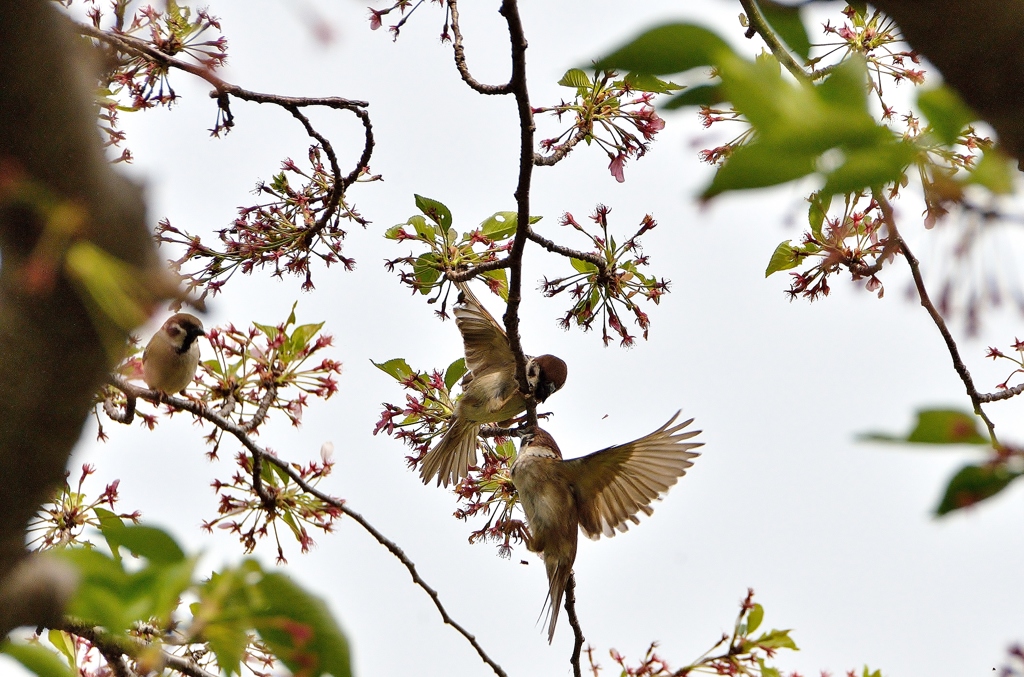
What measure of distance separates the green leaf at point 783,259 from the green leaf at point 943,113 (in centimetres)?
364

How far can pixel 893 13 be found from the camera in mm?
681

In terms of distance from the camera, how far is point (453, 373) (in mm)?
4902

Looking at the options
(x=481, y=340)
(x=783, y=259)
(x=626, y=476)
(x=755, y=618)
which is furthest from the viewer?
(x=481, y=340)

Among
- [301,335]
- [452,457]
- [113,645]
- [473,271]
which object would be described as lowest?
[113,645]

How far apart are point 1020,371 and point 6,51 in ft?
13.6

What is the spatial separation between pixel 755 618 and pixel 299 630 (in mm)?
2851

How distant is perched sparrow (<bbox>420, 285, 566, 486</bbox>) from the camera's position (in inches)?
210

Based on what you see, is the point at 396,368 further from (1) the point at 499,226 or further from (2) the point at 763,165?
(2) the point at 763,165

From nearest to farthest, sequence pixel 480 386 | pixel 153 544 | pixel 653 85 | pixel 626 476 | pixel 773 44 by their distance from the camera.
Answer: pixel 153 544 → pixel 773 44 → pixel 653 85 → pixel 626 476 → pixel 480 386

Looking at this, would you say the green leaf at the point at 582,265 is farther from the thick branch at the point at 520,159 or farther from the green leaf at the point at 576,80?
the green leaf at the point at 576,80

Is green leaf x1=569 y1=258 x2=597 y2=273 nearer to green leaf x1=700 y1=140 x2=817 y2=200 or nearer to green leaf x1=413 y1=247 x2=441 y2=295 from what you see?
green leaf x1=413 y1=247 x2=441 y2=295

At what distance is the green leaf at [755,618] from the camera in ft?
10.9

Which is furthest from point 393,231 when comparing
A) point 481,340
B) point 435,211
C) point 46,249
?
point 46,249

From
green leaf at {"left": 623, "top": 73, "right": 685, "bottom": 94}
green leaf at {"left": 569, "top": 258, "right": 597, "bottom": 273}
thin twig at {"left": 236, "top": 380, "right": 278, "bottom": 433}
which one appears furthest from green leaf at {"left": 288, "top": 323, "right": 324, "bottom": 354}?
green leaf at {"left": 623, "top": 73, "right": 685, "bottom": 94}
